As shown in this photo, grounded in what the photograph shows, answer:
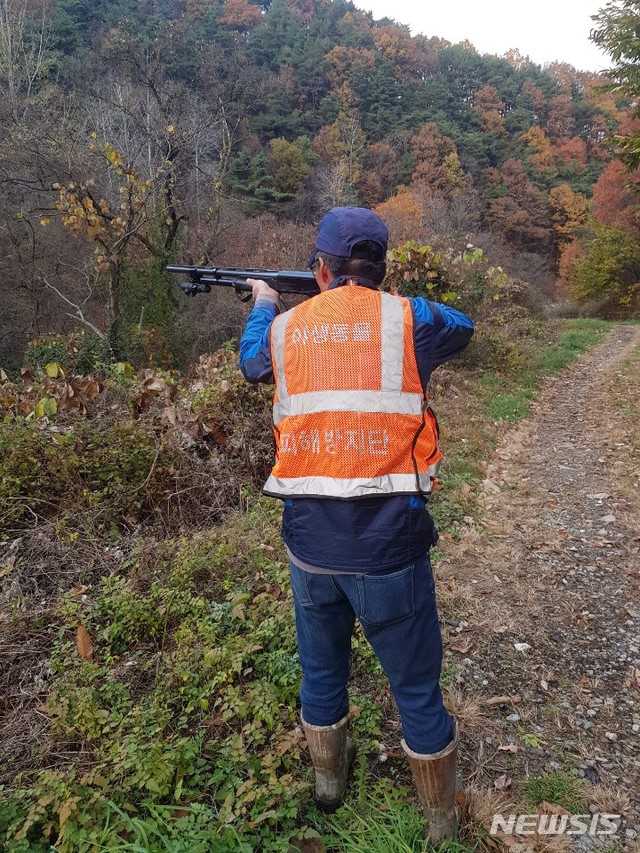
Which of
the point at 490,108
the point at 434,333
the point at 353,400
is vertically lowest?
the point at 353,400

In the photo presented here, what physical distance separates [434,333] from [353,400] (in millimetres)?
381

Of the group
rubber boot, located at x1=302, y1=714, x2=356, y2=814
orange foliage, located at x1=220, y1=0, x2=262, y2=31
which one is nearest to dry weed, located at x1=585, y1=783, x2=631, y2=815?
rubber boot, located at x1=302, y1=714, x2=356, y2=814

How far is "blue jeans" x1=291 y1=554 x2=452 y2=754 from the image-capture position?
1711mm

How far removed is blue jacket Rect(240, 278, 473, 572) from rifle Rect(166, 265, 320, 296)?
67 cm

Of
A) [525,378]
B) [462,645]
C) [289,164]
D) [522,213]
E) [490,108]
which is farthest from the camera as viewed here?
[490,108]

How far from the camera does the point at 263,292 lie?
2352 mm

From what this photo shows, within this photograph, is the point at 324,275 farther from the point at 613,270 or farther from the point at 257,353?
the point at 613,270

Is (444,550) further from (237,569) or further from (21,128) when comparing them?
(21,128)

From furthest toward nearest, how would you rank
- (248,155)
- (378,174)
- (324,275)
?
1. (378,174)
2. (248,155)
3. (324,275)

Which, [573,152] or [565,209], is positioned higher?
[573,152]

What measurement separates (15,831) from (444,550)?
3.07m

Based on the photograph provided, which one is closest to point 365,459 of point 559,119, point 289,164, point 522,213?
point 289,164

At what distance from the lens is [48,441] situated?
4.18 meters

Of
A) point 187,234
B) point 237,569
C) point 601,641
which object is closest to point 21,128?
point 187,234
